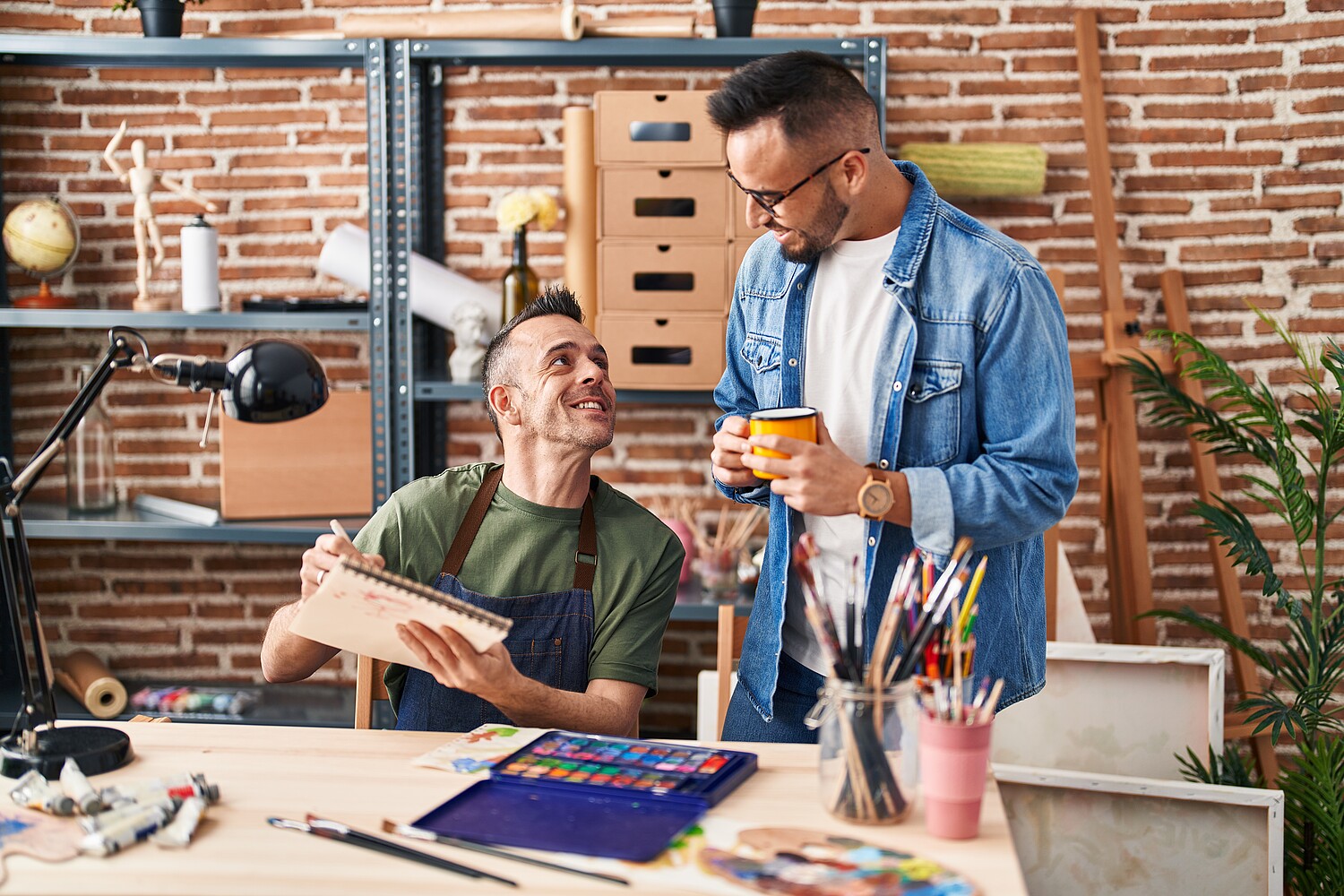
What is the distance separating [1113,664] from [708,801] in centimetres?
174

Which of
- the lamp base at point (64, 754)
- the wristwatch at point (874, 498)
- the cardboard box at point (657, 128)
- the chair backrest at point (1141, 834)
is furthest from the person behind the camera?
the cardboard box at point (657, 128)

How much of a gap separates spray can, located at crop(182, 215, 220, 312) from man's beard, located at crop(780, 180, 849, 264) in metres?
1.95

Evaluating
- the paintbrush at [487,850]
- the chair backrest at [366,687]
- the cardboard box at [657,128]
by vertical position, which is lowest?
the chair backrest at [366,687]

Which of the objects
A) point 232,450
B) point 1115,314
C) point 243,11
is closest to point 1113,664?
point 1115,314

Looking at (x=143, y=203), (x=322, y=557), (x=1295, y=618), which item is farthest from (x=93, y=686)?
(x=1295, y=618)

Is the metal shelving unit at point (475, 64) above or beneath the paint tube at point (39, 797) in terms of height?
above

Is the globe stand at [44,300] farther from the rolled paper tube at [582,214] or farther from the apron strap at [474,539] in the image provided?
the apron strap at [474,539]

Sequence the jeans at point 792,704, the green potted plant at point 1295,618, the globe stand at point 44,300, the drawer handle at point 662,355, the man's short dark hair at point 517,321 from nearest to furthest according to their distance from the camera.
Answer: the jeans at point 792,704 < the man's short dark hair at point 517,321 < the green potted plant at point 1295,618 < the drawer handle at point 662,355 < the globe stand at point 44,300

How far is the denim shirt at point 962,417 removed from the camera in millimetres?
1554

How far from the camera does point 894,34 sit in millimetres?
3217

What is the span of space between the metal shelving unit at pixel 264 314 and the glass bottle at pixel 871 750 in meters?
1.99

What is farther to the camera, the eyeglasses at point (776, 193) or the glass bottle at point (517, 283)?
the glass bottle at point (517, 283)

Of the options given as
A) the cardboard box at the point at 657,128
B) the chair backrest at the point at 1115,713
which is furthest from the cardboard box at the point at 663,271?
the chair backrest at the point at 1115,713

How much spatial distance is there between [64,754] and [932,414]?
3.91 feet
